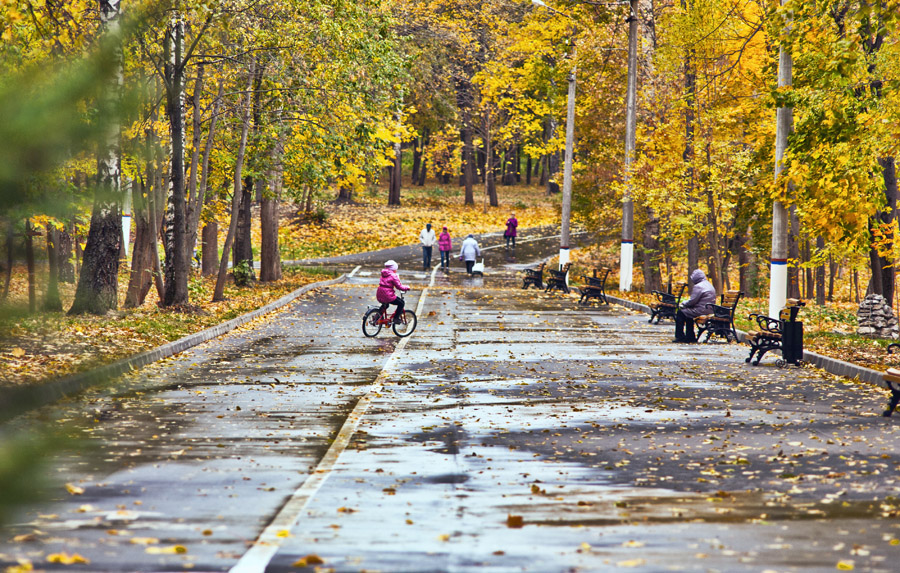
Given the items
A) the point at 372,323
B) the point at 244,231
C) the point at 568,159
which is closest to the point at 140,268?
the point at 372,323

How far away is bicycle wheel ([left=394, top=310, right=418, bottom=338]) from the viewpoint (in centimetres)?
2094

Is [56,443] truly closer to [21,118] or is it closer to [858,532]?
[21,118]

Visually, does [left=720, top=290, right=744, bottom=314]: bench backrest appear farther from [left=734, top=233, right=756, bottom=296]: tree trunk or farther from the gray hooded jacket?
[left=734, top=233, right=756, bottom=296]: tree trunk

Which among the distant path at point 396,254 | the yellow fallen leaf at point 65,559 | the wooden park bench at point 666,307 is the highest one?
the distant path at point 396,254

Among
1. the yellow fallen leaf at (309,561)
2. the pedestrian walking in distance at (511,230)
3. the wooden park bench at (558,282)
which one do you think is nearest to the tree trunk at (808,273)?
the wooden park bench at (558,282)

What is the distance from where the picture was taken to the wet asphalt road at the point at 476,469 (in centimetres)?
571

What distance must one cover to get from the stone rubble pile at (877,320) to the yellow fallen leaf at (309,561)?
60.1ft

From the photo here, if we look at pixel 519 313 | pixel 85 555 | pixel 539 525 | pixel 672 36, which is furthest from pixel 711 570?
pixel 672 36

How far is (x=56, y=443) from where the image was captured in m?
1.66

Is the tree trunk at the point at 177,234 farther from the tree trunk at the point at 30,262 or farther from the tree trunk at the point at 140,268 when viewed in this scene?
the tree trunk at the point at 30,262

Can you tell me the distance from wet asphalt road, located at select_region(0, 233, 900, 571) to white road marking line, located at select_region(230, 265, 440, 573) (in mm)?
29

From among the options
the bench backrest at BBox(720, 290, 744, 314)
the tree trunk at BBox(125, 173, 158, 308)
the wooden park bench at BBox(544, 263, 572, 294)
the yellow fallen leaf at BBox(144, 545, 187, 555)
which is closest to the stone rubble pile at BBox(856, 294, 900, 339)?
the bench backrest at BBox(720, 290, 744, 314)

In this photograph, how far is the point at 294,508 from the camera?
6945 millimetres

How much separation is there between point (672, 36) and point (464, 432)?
21.7m
